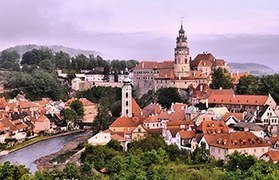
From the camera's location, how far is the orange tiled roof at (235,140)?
2379 cm

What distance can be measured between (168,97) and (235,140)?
16.7 meters

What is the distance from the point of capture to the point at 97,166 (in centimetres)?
2339

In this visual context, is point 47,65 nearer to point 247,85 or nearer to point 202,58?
point 202,58

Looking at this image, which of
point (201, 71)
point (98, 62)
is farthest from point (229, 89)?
point (98, 62)

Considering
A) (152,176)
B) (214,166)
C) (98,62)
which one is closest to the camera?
(152,176)

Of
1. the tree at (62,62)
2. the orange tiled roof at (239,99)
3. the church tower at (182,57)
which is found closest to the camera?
the orange tiled roof at (239,99)

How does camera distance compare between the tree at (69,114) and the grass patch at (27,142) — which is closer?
the grass patch at (27,142)

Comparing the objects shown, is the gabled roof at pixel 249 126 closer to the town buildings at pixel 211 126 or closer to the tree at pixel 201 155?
the town buildings at pixel 211 126

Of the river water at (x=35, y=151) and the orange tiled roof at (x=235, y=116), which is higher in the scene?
the orange tiled roof at (x=235, y=116)

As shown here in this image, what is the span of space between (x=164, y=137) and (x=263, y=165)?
9.62 m

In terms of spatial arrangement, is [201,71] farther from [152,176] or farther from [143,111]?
[152,176]

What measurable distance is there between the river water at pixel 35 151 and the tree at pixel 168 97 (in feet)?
24.5

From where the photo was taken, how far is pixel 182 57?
43719 millimetres

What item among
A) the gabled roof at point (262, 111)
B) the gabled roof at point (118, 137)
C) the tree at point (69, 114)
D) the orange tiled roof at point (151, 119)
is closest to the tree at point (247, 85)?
the gabled roof at point (262, 111)
